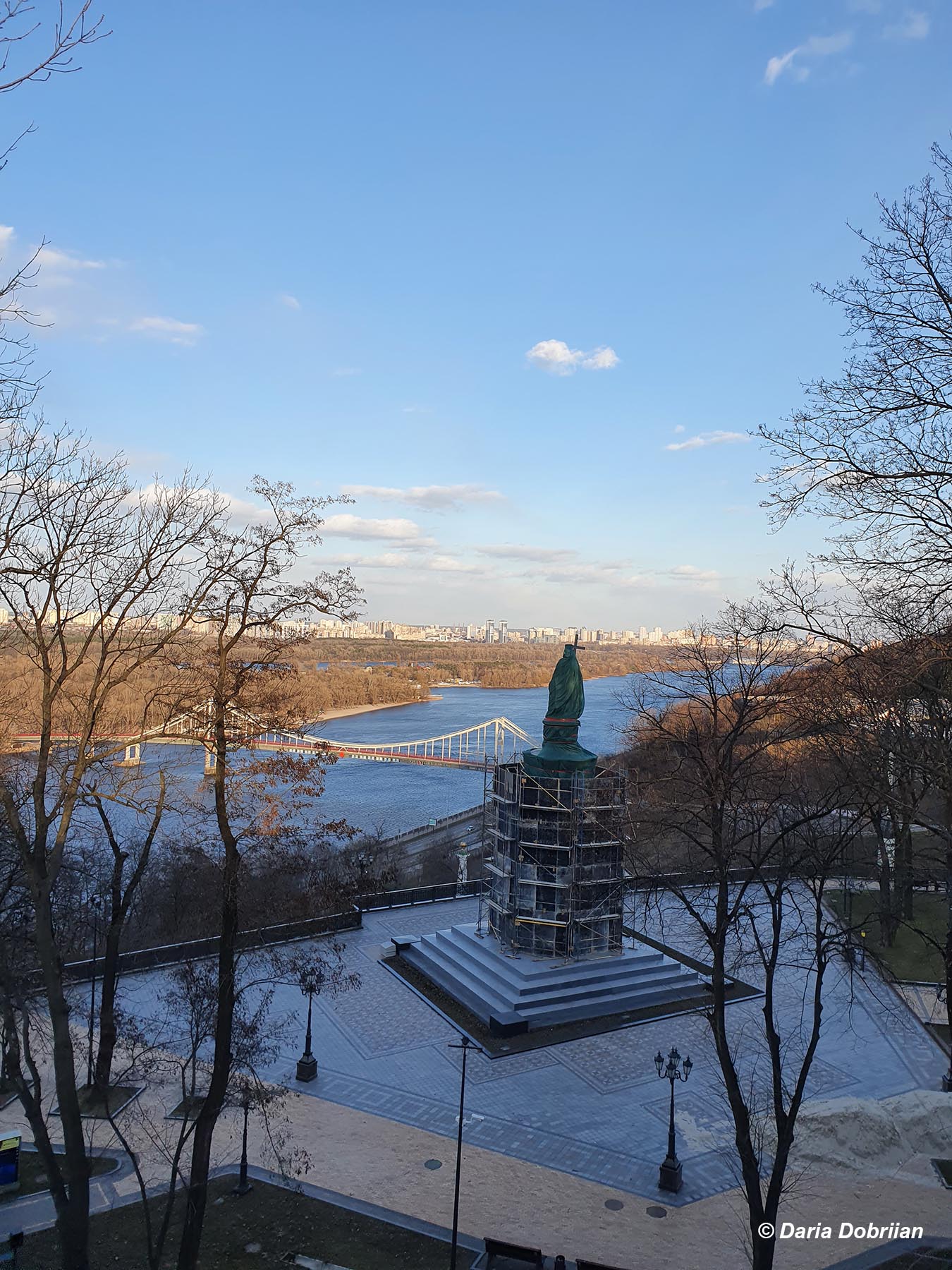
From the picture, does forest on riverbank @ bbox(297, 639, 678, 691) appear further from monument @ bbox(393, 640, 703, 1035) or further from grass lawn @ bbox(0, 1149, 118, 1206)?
grass lawn @ bbox(0, 1149, 118, 1206)

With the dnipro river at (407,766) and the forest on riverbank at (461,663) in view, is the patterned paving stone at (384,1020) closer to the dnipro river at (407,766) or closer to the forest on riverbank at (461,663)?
the dnipro river at (407,766)

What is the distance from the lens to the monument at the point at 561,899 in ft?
51.8

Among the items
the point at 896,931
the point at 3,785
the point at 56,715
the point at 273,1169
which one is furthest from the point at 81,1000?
the point at 896,931

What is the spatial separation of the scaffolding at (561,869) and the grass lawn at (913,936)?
4.89 metres

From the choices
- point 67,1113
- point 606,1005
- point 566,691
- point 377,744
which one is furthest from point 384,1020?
point 377,744

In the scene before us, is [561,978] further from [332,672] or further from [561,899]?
[332,672]

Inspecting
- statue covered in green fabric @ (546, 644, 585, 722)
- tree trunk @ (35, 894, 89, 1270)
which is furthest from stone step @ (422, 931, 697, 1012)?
tree trunk @ (35, 894, 89, 1270)

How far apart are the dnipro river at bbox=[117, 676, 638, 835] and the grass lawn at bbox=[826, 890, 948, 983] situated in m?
7.55

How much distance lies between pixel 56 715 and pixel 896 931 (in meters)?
19.7

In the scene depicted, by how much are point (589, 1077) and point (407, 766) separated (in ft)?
132

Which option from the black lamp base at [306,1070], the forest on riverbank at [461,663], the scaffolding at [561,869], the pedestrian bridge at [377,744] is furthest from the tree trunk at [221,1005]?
the forest on riverbank at [461,663]

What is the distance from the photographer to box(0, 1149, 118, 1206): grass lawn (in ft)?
33.0

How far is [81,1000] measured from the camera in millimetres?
13750

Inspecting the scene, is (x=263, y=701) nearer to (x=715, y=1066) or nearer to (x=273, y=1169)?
(x=273, y=1169)
